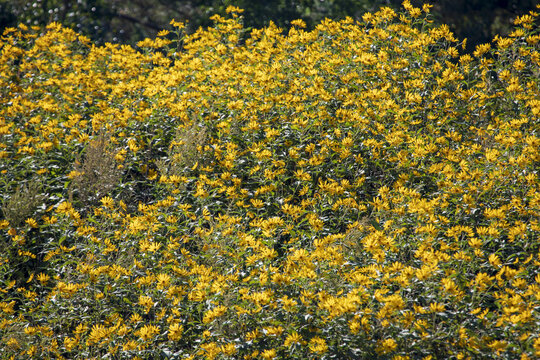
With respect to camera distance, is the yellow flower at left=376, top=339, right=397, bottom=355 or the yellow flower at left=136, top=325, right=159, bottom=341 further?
the yellow flower at left=136, top=325, right=159, bottom=341

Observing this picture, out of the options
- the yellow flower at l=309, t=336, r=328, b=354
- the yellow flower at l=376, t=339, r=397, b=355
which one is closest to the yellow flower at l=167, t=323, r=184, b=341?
the yellow flower at l=309, t=336, r=328, b=354

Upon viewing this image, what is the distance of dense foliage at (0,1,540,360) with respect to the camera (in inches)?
110

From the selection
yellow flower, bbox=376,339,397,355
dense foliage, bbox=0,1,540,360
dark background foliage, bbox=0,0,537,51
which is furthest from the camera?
dark background foliage, bbox=0,0,537,51

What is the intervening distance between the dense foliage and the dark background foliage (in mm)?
2122

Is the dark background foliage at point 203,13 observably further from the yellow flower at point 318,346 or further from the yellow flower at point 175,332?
the yellow flower at point 318,346

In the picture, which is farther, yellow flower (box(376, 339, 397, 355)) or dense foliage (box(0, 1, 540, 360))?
dense foliage (box(0, 1, 540, 360))

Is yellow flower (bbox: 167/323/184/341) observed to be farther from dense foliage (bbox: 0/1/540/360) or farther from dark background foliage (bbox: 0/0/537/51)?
dark background foliage (bbox: 0/0/537/51)

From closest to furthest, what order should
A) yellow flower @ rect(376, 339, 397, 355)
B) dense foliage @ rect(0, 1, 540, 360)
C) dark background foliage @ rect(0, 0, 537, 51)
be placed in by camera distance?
yellow flower @ rect(376, 339, 397, 355) → dense foliage @ rect(0, 1, 540, 360) → dark background foliage @ rect(0, 0, 537, 51)

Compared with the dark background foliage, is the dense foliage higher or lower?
lower

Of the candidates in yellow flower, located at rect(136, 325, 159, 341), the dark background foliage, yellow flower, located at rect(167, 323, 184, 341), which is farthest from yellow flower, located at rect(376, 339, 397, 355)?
the dark background foliage

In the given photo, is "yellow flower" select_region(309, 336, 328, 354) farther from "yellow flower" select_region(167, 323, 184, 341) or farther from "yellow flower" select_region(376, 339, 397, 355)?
"yellow flower" select_region(167, 323, 184, 341)

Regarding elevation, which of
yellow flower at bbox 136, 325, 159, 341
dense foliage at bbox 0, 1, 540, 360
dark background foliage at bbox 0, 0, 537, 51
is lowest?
yellow flower at bbox 136, 325, 159, 341

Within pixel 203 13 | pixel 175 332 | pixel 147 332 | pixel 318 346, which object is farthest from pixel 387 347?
pixel 203 13

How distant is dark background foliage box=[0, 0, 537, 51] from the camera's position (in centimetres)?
753
